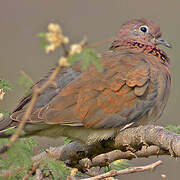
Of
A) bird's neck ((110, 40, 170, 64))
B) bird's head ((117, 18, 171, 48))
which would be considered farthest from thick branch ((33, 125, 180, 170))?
bird's head ((117, 18, 171, 48))

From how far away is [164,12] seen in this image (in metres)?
10.9

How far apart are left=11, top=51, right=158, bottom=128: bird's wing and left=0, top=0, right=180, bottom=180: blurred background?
3122 mm

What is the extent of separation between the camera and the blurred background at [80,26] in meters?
8.69

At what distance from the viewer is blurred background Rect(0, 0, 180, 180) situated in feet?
28.5

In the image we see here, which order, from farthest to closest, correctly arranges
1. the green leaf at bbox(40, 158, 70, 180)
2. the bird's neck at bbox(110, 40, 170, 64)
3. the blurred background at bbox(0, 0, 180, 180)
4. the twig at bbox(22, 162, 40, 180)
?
the blurred background at bbox(0, 0, 180, 180) < the bird's neck at bbox(110, 40, 170, 64) < the green leaf at bbox(40, 158, 70, 180) < the twig at bbox(22, 162, 40, 180)

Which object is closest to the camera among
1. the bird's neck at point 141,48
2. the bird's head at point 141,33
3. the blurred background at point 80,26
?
the bird's neck at point 141,48

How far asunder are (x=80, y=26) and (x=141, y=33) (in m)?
4.25

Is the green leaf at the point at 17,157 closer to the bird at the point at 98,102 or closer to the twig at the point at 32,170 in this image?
the twig at the point at 32,170

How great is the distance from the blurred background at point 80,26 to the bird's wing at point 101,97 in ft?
10.2

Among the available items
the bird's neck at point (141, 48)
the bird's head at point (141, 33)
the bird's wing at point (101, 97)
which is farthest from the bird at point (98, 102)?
the bird's head at point (141, 33)

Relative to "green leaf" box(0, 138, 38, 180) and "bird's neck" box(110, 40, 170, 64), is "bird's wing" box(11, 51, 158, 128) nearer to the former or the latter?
"bird's neck" box(110, 40, 170, 64)

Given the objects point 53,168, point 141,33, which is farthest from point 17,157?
point 141,33

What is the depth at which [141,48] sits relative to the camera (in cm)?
571

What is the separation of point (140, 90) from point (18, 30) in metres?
5.28
